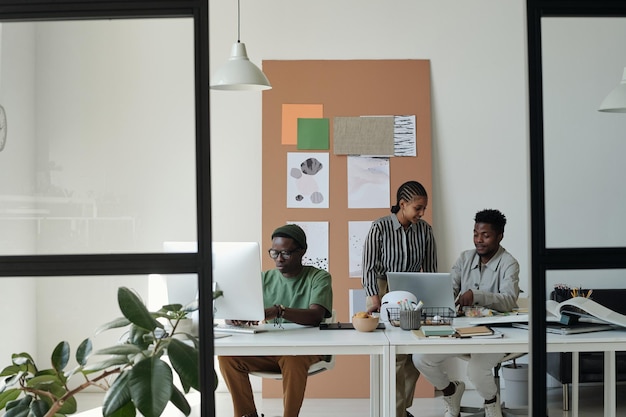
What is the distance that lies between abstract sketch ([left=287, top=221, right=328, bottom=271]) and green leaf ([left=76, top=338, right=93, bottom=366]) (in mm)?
3866

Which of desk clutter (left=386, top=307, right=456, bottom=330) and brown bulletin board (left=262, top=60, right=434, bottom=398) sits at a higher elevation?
brown bulletin board (left=262, top=60, right=434, bottom=398)

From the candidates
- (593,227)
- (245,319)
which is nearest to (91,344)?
(593,227)

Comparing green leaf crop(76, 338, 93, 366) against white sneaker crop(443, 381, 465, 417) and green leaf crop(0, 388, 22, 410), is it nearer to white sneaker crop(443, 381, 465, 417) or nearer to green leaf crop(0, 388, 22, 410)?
green leaf crop(0, 388, 22, 410)

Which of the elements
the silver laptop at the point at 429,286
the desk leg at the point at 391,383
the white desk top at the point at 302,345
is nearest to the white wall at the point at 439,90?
the silver laptop at the point at 429,286

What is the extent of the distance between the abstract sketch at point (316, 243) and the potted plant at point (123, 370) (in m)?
3.82

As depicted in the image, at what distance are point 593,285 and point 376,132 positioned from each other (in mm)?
3585

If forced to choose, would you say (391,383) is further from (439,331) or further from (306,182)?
(306,182)

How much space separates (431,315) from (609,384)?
55.5 inches

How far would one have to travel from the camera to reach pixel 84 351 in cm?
199

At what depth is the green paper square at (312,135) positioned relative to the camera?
586cm

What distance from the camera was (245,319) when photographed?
12.5ft

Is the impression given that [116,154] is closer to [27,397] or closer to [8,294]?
[8,294]

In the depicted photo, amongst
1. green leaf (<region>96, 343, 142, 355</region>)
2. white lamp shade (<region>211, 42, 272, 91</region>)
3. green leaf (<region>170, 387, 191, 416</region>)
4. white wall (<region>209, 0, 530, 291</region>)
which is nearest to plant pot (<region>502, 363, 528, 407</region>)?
white wall (<region>209, 0, 530, 291</region>)

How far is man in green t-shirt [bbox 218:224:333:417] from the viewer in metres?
4.20
